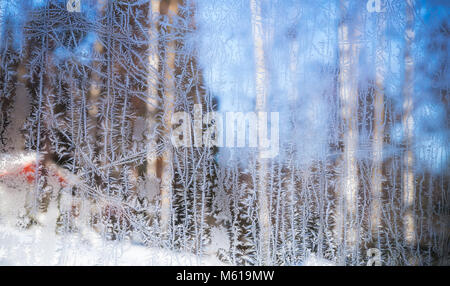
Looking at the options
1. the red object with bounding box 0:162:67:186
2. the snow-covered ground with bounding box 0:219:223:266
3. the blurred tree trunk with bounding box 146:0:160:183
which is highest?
the blurred tree trunk with bounding box 146:0:160:183

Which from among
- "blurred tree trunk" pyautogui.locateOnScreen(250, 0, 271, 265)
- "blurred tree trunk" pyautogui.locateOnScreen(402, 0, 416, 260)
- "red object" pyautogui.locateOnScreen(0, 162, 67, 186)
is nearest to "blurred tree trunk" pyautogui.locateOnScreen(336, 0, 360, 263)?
"blurred tree trunk" pyautogui.locateOnScreen(402, 0, 416, 260)

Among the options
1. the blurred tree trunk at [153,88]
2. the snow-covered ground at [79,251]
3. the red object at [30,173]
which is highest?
the blurred tree trunk at [153,88]

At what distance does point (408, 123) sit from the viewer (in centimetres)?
162

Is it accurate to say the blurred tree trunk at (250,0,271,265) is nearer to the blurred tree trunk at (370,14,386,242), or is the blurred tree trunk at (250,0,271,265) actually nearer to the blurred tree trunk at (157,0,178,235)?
→ the blurred tree trunk at (157,0,178,235)

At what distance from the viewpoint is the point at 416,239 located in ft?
5.40

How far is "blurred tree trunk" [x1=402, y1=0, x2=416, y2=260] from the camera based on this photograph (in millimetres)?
1623

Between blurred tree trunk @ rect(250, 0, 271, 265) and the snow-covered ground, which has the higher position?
blurred tree trunk @ rect(250, 0, 271, 265)

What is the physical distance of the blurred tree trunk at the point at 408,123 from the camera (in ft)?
5.32

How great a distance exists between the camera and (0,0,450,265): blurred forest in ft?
5.35

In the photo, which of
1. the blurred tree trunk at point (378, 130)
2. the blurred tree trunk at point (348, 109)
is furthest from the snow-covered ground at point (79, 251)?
the blurred tree trunk at point (378, 130)

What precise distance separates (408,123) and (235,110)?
40.0 inches

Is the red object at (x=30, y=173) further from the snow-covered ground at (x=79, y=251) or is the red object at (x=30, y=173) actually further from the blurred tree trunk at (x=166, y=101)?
the blurred tree trunk at (x=166, y=101)

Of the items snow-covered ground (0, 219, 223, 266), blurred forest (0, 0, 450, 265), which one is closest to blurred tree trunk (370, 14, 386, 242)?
blurred forest (0, 0, 450, 265)
